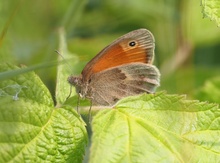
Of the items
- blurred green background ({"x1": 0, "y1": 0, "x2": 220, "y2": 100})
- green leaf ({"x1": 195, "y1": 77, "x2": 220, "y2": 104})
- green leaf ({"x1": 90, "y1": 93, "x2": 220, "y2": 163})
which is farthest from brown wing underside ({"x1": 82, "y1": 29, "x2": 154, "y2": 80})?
blurred green background ({"x1": 0, "y1": 0, "x2": 220, "y2": 100})

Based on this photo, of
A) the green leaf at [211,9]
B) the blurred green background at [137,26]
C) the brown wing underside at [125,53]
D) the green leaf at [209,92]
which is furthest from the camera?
the blurred green background at [137,26]

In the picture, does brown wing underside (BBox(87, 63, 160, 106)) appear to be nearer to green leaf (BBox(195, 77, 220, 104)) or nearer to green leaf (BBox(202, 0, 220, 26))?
green leaf (BBox(202, 0, 220, 26))

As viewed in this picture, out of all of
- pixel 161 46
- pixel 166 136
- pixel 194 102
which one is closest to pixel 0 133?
pixel 166 136

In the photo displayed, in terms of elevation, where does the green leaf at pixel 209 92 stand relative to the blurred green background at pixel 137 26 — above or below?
below

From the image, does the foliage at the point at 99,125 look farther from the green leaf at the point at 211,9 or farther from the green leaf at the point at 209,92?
the green leaf at the point at 209,92

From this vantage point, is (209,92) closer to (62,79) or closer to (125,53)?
(125,53)

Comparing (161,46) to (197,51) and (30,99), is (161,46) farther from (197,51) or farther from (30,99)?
(30,99)

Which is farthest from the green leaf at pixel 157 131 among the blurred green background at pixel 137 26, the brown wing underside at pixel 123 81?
the blurred green background at pixel 137 26

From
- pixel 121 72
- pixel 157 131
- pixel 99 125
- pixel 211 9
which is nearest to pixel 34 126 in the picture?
pixel 99 125
